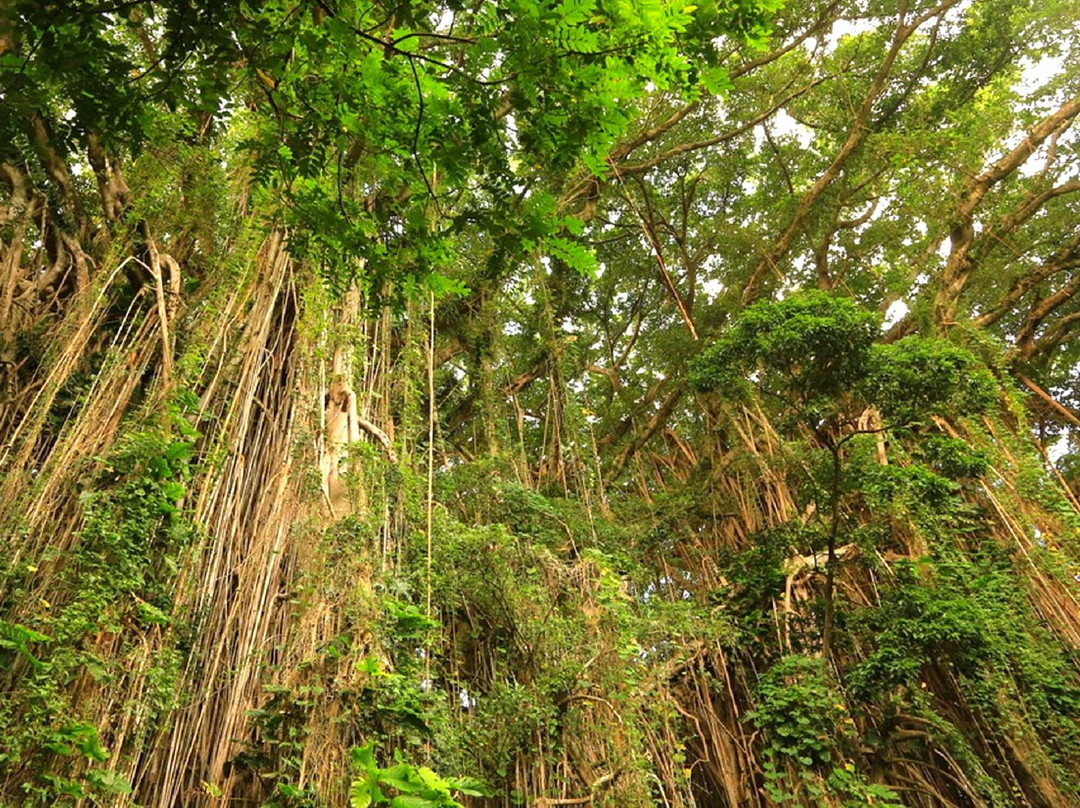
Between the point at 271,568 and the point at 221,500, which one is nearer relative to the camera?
the point at 271,568

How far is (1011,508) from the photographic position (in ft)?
12.4

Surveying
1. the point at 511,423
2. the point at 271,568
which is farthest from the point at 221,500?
the point at 511,423

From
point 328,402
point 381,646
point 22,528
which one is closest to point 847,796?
point 381,646

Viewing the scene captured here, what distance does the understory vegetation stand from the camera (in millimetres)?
1527

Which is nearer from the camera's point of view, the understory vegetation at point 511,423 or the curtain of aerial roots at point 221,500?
the understory vegetation at point 511,423

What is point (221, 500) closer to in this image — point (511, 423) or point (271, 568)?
point (271, 568)

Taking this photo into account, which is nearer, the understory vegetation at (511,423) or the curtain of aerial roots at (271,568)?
the understory vegetation at (511,423)

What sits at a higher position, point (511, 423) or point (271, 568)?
point (511, 423)

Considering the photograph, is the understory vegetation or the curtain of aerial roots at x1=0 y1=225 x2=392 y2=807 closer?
the understory vegetation

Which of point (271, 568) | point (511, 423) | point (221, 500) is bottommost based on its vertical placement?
point (271, 568)

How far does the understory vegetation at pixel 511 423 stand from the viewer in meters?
1.53

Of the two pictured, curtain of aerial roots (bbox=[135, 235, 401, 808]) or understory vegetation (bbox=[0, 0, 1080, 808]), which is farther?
curtain of aerial roots (bbox=[135, 235, 401, 808])

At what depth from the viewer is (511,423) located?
5.55 meters

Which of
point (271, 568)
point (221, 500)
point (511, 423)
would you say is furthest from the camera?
point (511, 423)
